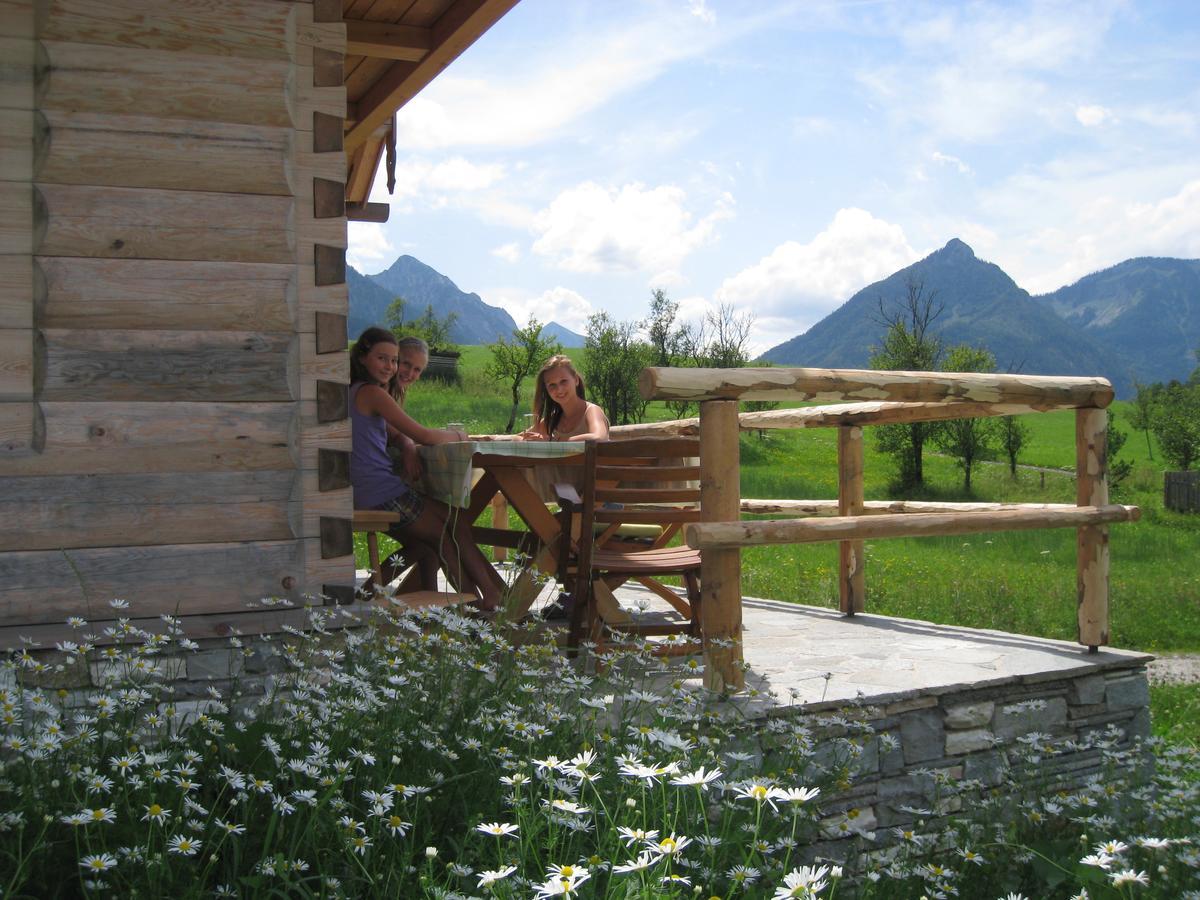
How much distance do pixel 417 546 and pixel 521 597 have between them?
3.53 feet

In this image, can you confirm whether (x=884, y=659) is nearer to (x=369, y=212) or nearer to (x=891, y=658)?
(x=891, y=658)

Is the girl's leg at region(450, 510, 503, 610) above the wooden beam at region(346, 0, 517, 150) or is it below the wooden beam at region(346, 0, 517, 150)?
below

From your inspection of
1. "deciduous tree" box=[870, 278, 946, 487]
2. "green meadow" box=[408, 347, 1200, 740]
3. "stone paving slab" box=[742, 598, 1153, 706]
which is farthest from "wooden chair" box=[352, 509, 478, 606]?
"deciduous tree" box=[870, 278, 946, 487]

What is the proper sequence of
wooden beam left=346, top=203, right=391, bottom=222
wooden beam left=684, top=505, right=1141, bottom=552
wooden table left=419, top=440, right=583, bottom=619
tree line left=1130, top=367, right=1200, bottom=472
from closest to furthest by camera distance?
wooden beam left=684, top=505, right=1141, bottom=552, wooden table left=419, top=440, right=583, bottom=619, wooden beam left=346, top=203, right=391, bottom=222, tree line left=1130, top=367, right=1200, bottom=472

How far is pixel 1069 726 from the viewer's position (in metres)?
5.07

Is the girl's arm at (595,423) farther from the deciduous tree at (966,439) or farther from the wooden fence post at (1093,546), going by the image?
the deciduous tree at (966,439)

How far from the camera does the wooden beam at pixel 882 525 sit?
13.2ft

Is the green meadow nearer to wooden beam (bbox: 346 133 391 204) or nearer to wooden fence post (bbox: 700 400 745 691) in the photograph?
wooden fence post (bbox: 700 400 745 691)

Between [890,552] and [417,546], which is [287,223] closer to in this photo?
[417,546]

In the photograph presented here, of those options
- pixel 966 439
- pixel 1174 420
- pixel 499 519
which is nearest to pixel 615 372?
pixel 966 439

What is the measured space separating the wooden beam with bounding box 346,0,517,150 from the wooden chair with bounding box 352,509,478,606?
2.42 metres

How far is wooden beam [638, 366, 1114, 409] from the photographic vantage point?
3932 millimetres

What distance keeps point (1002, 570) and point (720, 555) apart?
10552 mm

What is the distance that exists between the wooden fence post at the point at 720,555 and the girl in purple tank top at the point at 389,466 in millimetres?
1237
